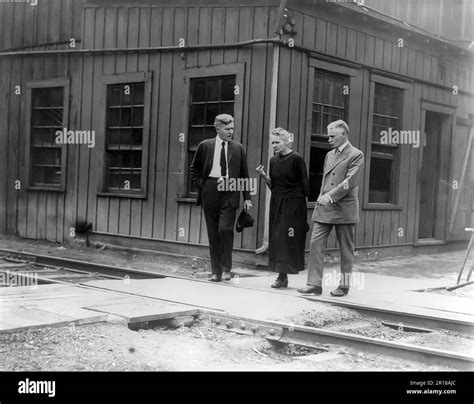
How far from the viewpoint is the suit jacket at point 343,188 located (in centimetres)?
751

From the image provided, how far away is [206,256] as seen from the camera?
10875 mm

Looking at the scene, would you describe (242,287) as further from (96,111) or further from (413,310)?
(96,111)

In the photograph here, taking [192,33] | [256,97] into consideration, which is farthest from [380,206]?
[192,33]

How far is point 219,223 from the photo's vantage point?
841 centimetres

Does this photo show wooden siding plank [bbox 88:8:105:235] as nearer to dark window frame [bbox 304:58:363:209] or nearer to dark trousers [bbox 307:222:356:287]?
dark window frame [bbox 304:58:363:209]

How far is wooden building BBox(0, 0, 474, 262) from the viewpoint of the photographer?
1047 cm

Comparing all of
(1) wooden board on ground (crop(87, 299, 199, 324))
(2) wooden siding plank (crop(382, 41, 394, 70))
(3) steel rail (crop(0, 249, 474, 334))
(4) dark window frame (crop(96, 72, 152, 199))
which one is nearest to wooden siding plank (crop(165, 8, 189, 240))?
(4) dark window frame (crop(96, 72, 152, 199))

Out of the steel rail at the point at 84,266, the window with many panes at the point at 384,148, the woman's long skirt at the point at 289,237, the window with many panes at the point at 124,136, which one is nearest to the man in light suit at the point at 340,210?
the woman's long skirt at the point at 289,237

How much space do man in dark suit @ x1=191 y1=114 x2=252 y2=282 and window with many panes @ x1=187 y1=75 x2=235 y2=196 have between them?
222 cm

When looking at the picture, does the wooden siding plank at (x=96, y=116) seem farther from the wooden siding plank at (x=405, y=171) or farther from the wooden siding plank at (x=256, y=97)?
the wooden siding plank at (x=405, y=171)

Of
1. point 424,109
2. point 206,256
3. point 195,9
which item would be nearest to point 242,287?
point 206,256

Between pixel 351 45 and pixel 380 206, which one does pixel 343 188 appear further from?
pixel 380 206
